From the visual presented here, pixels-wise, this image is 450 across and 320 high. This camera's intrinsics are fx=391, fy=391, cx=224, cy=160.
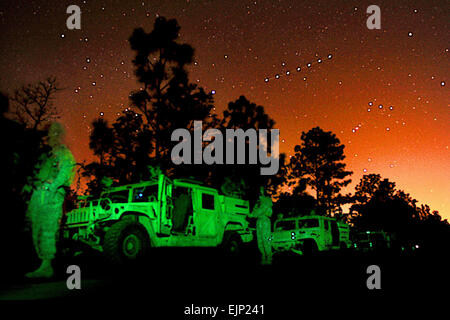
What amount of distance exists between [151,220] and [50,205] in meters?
2.87

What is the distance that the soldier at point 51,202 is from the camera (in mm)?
6016

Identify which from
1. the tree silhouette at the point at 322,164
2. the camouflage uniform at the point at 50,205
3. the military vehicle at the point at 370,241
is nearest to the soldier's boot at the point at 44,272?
the camouflage uniform at the point at 50,205

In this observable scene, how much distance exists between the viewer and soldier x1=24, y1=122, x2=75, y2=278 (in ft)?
19.7

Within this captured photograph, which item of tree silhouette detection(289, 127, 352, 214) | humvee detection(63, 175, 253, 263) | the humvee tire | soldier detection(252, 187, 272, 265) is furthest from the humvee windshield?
tree silhouette detection(289, 127, 352, 214)

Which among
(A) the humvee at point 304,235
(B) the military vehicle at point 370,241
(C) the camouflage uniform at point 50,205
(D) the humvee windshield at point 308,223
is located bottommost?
(B) the military vehicle at point 370,241

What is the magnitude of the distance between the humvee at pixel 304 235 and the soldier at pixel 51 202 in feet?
32.0

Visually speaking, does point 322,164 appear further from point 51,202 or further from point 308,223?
point 51,202

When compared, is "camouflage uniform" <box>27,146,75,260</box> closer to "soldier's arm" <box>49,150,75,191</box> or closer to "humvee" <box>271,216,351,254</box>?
"soldier's arm" <box>49,150,75,191</box>

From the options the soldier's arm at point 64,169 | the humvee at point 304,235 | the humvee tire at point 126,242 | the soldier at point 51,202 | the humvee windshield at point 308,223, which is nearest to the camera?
the soldier at point 51,202

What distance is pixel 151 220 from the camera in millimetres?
8766

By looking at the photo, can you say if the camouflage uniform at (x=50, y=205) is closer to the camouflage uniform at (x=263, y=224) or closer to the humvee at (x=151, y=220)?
the humvee at (x=151, y=220)

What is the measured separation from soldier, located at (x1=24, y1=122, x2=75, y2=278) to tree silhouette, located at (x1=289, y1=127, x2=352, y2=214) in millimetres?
40447

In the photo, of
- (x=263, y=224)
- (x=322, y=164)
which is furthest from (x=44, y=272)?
(x=322, y=164)
